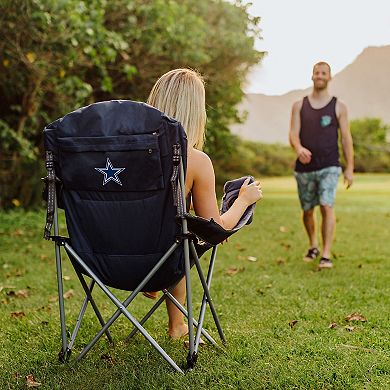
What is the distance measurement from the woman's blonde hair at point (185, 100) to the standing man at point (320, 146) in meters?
3.44

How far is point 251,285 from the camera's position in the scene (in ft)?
17.9

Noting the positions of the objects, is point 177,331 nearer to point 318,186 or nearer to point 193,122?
point 193,122

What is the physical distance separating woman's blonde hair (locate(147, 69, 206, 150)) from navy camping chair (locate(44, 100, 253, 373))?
0.30m

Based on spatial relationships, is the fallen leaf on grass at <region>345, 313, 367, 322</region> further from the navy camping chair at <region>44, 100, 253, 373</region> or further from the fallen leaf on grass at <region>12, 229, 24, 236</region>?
the fallen leaf on grass at <region>12, 229, 24, 236</region>

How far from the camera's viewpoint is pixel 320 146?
6.54 metres

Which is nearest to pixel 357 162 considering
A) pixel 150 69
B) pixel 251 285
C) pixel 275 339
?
pixel 150 69

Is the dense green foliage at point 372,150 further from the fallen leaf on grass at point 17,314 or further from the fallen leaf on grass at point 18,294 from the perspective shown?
the fallen leaf on grass at point 17,314

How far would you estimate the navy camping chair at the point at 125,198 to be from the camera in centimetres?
288

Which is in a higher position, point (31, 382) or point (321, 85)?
point (321, 85)

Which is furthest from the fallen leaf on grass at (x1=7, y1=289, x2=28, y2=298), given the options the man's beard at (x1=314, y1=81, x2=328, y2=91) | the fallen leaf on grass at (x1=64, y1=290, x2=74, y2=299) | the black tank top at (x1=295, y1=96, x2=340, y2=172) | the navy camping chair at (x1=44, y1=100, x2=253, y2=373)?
the man's beard at (x1=314, y1=81, x2=328, y2=91)

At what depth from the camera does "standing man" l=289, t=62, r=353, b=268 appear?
6445mm

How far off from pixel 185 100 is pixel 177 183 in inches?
18.7

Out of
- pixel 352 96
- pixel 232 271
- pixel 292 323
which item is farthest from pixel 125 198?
pixel 352 96

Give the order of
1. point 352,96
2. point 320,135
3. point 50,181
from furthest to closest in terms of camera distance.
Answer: point 352,96 < point 320,135 < point 50,181
